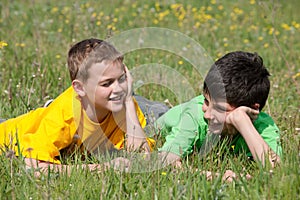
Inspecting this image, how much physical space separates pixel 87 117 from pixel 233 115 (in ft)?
2.78

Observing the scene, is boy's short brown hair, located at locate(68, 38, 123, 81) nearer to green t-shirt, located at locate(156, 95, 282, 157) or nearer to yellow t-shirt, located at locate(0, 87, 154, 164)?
yellow t-shirt, located at locate(0, 87, 154, 164)

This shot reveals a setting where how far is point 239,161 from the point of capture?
3.26m

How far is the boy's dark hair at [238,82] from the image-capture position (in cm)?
347

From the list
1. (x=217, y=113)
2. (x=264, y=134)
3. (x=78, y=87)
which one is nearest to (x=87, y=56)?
(x=78, y=87)

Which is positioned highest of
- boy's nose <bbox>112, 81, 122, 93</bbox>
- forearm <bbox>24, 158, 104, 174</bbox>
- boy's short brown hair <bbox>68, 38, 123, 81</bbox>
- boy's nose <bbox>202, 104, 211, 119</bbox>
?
boy's short brown hair <bbox>68, 38, 123, 81</bbox>

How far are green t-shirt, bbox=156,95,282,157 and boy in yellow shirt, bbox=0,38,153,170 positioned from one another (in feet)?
0.59

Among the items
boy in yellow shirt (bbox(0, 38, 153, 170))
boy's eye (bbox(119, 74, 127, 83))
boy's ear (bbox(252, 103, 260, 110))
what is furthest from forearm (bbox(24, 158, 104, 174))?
boy's ear (bbox(252, 103, 260, 110))

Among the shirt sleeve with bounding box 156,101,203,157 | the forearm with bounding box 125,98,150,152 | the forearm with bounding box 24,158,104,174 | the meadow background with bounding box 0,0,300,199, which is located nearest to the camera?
the meadow background with bounding box 0,0,300,199

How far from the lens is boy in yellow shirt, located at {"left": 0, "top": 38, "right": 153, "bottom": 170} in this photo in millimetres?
3434

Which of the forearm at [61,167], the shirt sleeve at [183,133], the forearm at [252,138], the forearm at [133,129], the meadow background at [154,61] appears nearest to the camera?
the meadow background at [154,61]

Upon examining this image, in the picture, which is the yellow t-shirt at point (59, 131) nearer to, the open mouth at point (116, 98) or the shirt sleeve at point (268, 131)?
the open mouth at point (116, 98)

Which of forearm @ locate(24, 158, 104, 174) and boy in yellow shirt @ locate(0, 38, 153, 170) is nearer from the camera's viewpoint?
forearm @ locate(24, 158, 104, 174)

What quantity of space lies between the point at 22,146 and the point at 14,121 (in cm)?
39

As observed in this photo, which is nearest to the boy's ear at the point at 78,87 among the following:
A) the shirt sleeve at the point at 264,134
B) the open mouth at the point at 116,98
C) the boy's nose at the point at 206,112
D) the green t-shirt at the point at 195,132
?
the open mouth at the point at 116,98
